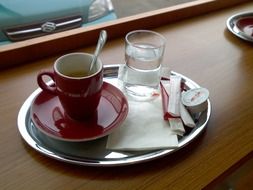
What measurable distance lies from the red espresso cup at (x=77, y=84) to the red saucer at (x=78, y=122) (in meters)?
0.01

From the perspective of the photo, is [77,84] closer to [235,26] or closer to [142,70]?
[142,70]

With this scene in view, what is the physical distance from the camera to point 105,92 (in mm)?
558

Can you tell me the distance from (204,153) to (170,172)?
7cm

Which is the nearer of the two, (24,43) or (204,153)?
(204,153)

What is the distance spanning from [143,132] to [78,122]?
96mm

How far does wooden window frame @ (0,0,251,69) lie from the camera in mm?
646

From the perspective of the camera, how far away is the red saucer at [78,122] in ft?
1.58

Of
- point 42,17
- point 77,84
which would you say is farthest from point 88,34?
point 77,84

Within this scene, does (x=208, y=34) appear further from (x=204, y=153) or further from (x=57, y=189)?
(x=57, y=189)

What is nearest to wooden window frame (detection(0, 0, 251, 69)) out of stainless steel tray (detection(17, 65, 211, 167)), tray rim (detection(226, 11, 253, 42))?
tray rim (detection(226, 11, 253, 42))

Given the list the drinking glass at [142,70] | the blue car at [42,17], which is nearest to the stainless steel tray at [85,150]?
the drinking glass at [142,70]

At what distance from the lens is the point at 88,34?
72 centimetres

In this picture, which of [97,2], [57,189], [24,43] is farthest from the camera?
[97,2]

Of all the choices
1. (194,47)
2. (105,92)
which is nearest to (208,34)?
(194,47)
